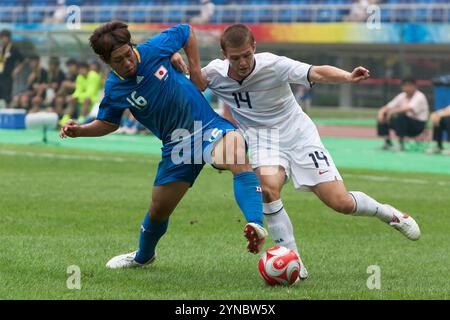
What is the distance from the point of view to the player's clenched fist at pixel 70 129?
7996 mm

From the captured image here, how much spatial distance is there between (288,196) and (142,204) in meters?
2.33

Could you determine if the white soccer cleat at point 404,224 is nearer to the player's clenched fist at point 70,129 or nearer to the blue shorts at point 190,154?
the blue shorts at point 190,154

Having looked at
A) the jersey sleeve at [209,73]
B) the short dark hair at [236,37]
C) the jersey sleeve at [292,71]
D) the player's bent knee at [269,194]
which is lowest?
the player's bent knee at [269,194]

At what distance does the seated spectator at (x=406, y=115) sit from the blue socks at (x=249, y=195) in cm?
1553

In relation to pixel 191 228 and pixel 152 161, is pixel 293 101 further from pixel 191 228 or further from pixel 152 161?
pixel 152 161

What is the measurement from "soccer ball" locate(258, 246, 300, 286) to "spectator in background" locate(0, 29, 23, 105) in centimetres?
2394

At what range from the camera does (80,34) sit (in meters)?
31.4

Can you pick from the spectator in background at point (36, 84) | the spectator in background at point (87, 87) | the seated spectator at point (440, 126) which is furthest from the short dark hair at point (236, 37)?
the spectator in background at point (36, 84)

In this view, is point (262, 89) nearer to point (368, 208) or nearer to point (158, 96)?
point (158, 96)

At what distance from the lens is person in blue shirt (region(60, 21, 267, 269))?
7621mm
